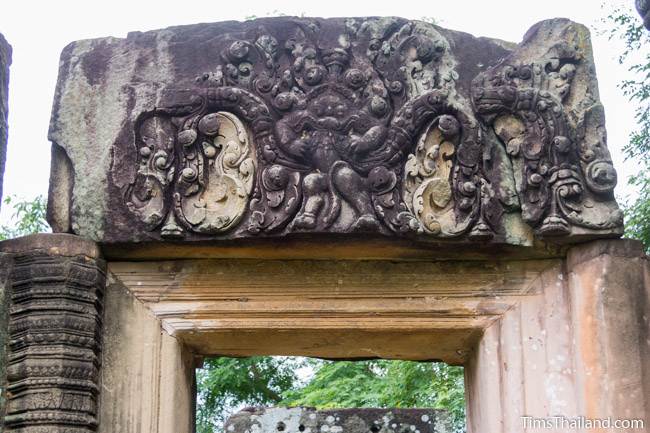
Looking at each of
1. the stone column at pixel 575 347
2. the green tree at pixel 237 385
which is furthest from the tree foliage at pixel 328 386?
the stone column at pixel 575 347

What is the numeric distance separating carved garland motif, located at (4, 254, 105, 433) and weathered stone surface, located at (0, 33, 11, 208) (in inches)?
17.7

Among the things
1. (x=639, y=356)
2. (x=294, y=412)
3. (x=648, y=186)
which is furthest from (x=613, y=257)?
(x=648, y=186)

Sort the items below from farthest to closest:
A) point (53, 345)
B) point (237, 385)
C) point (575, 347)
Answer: point (237, 385)
point (575, 347)
point (53, 345)

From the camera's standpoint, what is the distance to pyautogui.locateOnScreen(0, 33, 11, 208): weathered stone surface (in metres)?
4.05

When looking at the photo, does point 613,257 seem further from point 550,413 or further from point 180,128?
point 180,128

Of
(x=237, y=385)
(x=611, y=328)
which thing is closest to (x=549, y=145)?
(x=611, y=328)

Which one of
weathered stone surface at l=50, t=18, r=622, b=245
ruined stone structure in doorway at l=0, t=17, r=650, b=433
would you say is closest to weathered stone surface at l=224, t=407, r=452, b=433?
ruined stone structure in doorway at l=0, t=17, r=650, b=433

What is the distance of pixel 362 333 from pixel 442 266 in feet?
1.48

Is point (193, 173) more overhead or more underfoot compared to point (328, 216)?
more overhead

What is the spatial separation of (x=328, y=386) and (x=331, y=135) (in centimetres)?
923

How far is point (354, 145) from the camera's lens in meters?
3.99

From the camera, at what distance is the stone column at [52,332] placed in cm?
375

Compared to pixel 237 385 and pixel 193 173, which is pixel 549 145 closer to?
pixel 193 173

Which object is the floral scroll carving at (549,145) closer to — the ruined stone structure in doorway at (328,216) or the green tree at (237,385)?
the ruined stone structure in doorway at (328,216)
